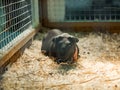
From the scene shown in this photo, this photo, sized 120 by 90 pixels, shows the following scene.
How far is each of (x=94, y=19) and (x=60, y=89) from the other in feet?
10.0

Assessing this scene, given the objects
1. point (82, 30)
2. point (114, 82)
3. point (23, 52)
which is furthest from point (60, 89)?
point (82, 30)

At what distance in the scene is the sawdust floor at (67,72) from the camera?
3430 millimetres

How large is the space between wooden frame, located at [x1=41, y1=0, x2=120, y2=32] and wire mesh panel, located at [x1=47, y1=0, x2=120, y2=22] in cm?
8

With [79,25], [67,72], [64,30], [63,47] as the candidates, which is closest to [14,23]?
[63,47]

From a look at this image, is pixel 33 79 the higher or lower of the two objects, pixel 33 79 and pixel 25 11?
the lower

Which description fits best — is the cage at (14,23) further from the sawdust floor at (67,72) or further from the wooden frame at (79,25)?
the wooden frame at (79,25)

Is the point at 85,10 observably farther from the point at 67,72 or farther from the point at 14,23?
the point at 67,72

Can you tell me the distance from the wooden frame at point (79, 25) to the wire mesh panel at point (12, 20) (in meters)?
0.74

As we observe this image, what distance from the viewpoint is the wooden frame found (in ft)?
19.8

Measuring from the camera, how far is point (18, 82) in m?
3.52

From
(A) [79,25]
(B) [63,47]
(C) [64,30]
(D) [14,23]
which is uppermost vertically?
(D) [14,23]

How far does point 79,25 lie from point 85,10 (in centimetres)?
33

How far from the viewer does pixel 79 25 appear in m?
6.11

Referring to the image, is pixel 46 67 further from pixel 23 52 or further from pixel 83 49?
pixel 83 49
